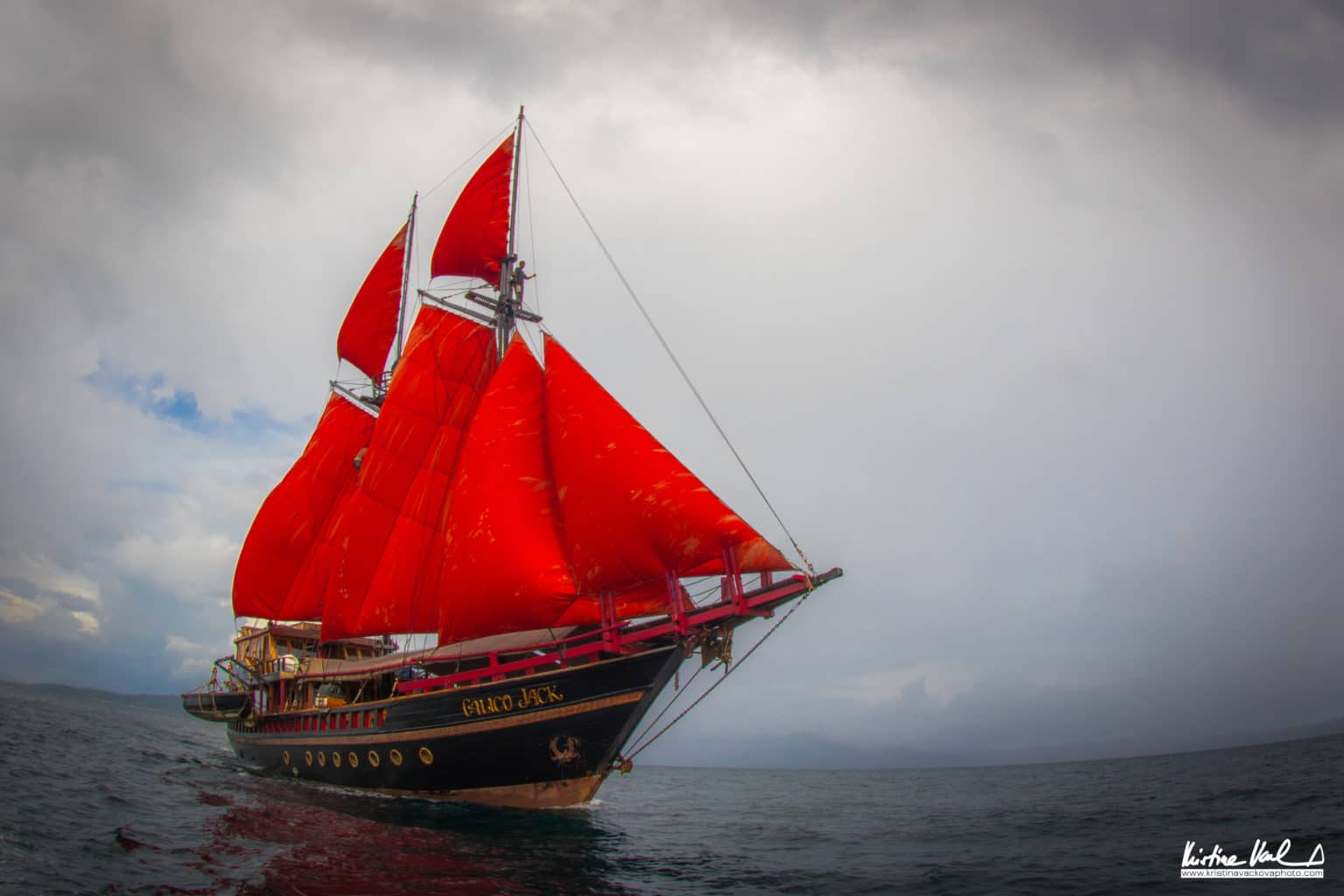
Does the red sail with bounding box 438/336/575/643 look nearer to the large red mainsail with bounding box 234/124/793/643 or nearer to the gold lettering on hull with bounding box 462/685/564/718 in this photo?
the large red mainsail with bounding box 234/124/793/643

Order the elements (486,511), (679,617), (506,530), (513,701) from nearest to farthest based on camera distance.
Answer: (679,617) → (513,701) → (506,530) → (486,511)

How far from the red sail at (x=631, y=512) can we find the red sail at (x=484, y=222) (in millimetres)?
13857

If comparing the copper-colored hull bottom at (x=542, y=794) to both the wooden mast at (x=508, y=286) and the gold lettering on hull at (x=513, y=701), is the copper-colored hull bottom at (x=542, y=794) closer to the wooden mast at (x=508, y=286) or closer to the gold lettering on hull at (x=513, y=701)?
the gold lettering on hull at (x=513, y=701)

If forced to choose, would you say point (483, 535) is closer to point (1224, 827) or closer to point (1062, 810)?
point (1224, 827)

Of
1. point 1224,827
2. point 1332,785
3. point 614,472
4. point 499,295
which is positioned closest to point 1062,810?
point 1224,827

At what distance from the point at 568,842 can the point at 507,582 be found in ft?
22.4

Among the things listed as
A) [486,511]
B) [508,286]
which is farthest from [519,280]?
[486,511]

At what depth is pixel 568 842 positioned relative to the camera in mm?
16625

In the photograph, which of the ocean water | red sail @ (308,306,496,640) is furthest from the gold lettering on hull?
red sail @ (308,306,496,640)

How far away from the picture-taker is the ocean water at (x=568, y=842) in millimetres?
12406

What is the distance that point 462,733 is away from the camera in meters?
20.8

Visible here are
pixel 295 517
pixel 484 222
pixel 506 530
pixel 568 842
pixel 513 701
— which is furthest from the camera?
pixel 295 517

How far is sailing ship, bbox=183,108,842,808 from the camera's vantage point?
19.1 meters

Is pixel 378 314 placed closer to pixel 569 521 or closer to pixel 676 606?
pixel 569 521
